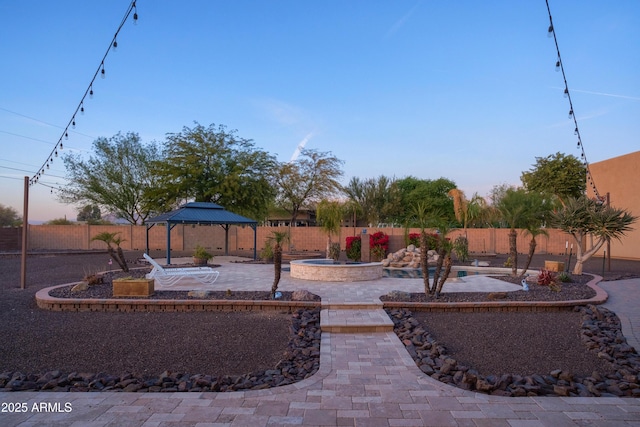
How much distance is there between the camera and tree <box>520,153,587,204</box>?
30.6 metres

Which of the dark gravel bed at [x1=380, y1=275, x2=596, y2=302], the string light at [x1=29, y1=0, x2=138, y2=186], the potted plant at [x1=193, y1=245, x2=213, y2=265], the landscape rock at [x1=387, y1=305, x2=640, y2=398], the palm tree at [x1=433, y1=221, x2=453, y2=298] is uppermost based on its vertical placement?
the string light at [x1=29, y1=0, x2=138, y2=186]

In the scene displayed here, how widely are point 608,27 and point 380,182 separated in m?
32.3

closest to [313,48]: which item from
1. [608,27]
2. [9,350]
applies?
[608,27]

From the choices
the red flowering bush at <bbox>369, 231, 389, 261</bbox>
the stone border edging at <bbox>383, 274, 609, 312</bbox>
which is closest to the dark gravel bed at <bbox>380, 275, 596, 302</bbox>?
the stone border edging at <bbox>383, 274, 609, 312</bbox>

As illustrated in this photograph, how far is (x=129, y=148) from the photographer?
2956 centimetres

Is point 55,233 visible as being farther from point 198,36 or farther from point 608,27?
point 608,27

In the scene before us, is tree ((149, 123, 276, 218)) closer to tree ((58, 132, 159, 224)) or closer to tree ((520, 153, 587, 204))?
tree ((58, 132, 159, 224))

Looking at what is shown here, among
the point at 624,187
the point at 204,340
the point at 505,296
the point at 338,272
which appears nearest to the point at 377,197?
the point at 624,187

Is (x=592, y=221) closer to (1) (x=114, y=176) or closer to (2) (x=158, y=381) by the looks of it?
(2) (x=158, y=381)

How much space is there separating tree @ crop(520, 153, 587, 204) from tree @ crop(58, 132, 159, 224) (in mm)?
28289

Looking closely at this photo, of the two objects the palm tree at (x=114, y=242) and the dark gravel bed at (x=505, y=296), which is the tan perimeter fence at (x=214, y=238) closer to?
the palm tree at (x=114, y=242)

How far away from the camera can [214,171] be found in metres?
25.5

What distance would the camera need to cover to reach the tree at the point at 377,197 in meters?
40.6

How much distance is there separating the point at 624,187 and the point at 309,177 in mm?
21073
